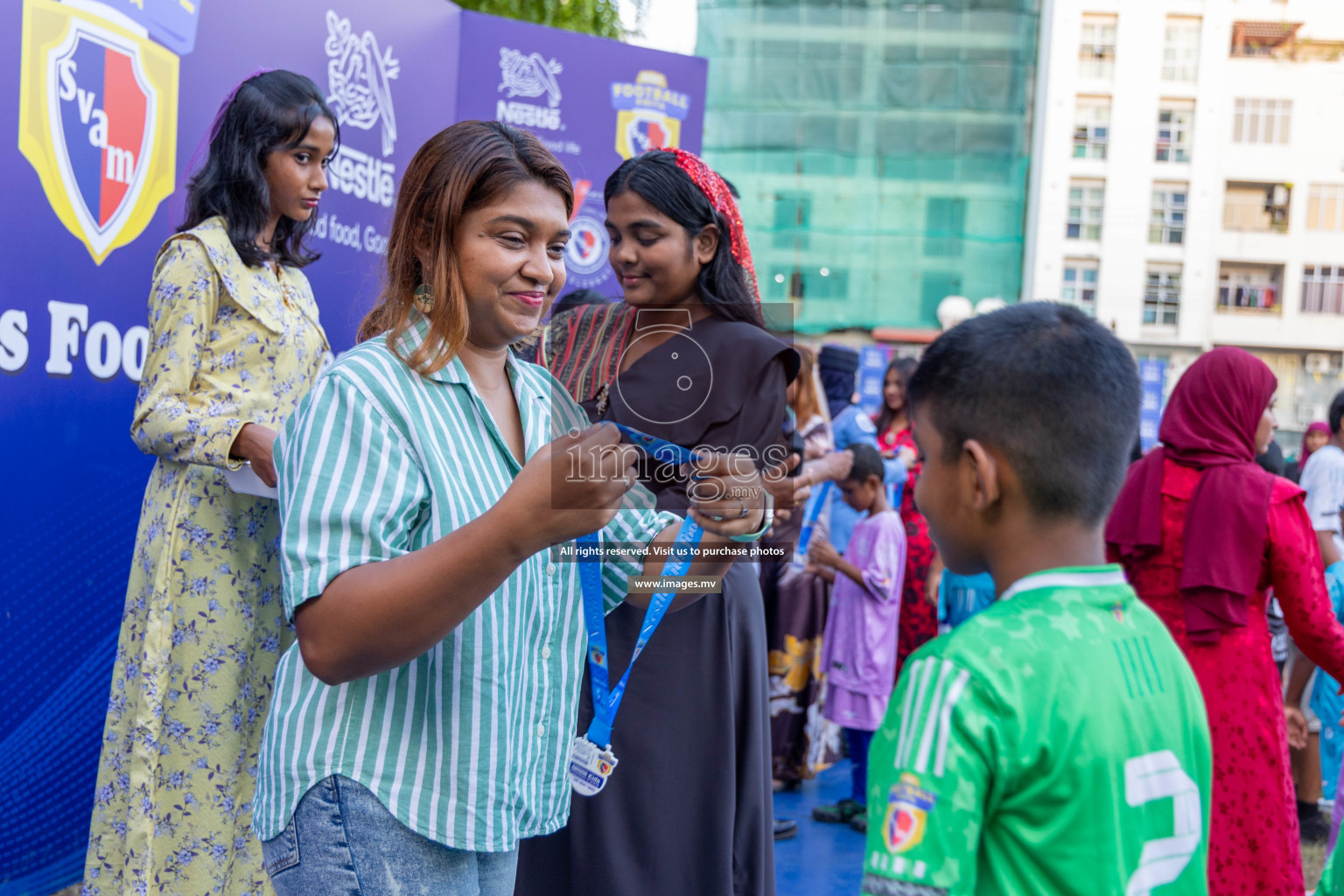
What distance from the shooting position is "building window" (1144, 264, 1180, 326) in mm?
31480

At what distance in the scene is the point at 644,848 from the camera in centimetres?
208

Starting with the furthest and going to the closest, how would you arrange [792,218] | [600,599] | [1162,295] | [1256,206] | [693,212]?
[1256,206]
[1162,295]
[792,218]
[693,212]
[600,599]

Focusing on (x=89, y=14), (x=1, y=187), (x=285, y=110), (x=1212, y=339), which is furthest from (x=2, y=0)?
(x=1212, y=339)

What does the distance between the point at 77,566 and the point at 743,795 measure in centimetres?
211

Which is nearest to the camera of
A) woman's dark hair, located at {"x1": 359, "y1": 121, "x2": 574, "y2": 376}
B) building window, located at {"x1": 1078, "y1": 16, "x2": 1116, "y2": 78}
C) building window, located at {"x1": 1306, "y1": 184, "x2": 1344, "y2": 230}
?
woman's dark hair, located at {"x1": 359, "y1": 121, "x2": 574, "y2": 376}

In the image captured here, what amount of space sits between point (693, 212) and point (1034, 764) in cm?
135

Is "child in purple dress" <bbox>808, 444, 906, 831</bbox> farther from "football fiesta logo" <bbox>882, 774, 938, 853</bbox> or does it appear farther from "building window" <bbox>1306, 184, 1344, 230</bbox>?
"building window" <bbox>1306, 184, 1344, 230</bbox>

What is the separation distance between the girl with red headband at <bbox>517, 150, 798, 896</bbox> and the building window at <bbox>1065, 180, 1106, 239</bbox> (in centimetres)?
3249

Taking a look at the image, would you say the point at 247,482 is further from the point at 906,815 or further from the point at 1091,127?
the point at 1091,127

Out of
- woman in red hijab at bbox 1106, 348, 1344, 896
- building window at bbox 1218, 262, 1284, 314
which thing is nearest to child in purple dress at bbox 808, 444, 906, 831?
woman in red hijab at bbox 1106, 348, 1344, 896

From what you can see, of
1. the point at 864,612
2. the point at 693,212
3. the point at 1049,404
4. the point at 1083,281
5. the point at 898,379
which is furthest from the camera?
the point at 1083,281

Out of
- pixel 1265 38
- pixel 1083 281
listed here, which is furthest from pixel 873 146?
pixel 1265 38

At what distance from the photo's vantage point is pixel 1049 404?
46.4 inches

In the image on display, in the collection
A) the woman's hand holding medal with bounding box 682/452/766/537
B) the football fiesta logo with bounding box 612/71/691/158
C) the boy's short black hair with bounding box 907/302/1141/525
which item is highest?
the football fiesta logo with bounding box 612/71/691/158
